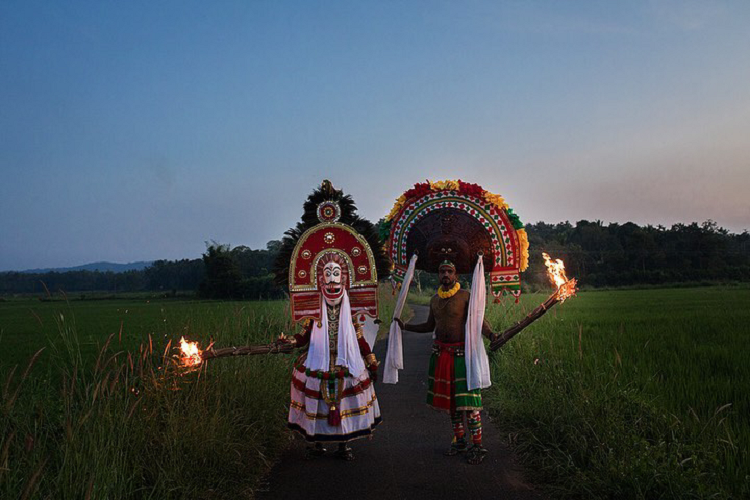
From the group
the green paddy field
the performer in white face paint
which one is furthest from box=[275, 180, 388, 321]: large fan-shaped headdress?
the green paddy field

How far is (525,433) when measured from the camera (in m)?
6.68

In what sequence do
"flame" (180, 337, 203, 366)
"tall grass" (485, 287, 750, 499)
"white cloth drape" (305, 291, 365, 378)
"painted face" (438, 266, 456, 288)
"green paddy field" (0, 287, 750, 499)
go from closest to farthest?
"green paddy field" (0, 287, 750, 499) < "tall grass" (485, 287, 750, 499) < "flame" (180, 337, 203, 366) < "white cloth drape" (305, 291, 365, 378) < "painted face" (438, 266, 456, 288)

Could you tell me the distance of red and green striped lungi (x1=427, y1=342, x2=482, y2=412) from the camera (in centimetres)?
635

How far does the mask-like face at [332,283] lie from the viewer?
6398mm

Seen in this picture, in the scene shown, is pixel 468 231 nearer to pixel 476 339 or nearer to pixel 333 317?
pixel 476 339

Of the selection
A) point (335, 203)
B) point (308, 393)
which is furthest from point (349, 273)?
point (308, 393)

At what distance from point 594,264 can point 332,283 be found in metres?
62.4

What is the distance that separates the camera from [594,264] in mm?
63500

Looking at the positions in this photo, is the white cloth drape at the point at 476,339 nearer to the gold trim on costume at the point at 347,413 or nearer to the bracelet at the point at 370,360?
the bracelet at the point at 370,360

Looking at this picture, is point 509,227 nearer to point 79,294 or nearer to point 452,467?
point 452,467

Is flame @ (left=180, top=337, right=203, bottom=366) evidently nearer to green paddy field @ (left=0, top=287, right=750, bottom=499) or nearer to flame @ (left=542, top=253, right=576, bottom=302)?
green paddy field @ (left=0, top=287, right=750, bottom=499)

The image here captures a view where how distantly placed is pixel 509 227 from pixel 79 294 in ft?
234

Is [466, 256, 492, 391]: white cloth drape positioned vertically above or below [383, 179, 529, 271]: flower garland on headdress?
below

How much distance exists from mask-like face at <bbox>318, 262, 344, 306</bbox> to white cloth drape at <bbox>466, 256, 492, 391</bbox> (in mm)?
1487
